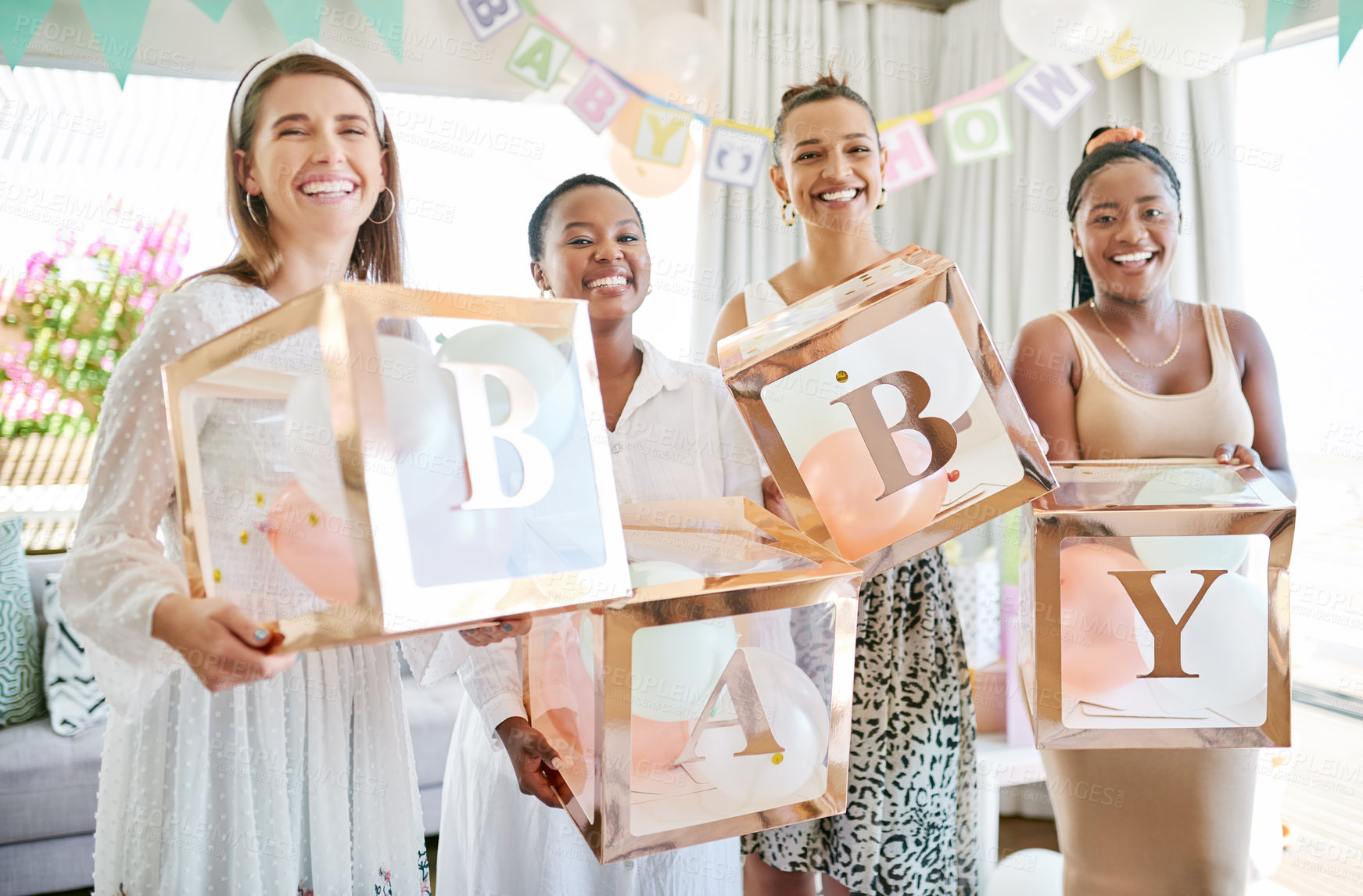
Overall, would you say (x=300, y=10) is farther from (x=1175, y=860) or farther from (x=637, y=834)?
(x=1175, y=860)

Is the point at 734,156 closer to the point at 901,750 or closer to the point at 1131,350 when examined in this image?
the point at 1131,350

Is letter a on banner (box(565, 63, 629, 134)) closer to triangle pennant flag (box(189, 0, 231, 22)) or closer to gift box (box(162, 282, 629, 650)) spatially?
triangle pennant flag (box(189, 0, 231, 22))

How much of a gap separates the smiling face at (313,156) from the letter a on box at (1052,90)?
2.19 meters

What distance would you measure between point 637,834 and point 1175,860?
3.30ft

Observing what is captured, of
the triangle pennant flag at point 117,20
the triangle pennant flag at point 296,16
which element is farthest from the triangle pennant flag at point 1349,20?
the triangle pennant flag at point 117,20

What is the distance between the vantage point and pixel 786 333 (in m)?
0.90

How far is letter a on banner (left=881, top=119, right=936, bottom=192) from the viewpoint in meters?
2.91

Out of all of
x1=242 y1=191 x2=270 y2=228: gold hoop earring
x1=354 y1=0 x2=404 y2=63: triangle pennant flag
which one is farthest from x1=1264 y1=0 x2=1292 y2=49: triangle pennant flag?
x1=242 y1=191 x2=270 y2=228: gold hoop earring

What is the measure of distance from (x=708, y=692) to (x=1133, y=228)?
954 mm

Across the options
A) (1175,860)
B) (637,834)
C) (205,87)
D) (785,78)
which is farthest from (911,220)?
(637,834)

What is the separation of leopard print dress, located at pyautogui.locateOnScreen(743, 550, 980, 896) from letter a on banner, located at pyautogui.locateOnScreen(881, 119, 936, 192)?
187 centimetres

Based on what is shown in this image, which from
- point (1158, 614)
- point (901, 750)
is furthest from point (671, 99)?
point (1158, 614)

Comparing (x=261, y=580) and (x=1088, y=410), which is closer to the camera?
(x=261, y=580)

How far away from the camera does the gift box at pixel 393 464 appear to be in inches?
24.5
